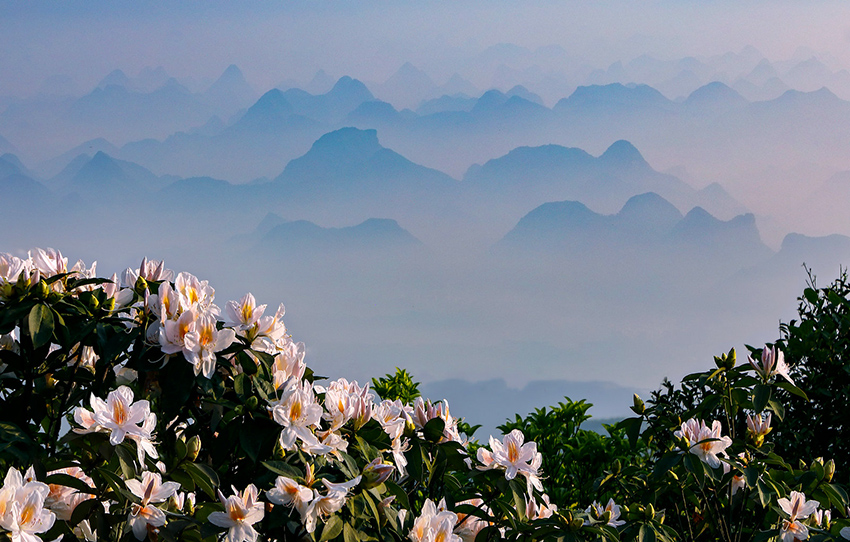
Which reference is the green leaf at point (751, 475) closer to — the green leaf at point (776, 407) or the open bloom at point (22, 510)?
the green leaf at point (776, 407)

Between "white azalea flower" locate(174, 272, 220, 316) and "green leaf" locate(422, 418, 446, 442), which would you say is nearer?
"white azalea flower" locate(174, 272, 220, 316)

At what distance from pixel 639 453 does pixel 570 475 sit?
46 cm

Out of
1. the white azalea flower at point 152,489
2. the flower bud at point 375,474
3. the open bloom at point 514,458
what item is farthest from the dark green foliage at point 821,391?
the white azalea flower at point 152,489

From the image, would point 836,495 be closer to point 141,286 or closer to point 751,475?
Result: point 751,475

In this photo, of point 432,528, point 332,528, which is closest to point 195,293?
point 332,528

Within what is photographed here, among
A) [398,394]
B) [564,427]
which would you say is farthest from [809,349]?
[398,394]

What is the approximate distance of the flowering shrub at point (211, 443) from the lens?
1624 mm

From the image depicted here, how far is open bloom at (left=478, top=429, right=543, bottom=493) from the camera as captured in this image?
1.99 meters

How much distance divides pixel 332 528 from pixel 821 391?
274 cm

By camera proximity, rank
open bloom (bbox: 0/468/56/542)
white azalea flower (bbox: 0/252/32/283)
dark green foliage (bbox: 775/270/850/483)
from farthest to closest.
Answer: dark green foliage (bbox: 775/270/850/483), white azalea flower (bbox: 0/252/32/283), open bloom (bbox: 0/468/56/542)

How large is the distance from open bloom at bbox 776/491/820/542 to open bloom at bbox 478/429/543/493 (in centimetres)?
80

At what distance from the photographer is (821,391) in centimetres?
344

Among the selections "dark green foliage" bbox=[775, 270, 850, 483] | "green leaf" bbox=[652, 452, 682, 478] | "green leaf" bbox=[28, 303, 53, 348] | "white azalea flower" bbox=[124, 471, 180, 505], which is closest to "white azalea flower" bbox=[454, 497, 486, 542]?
"green leaf" bbox=[652, 452, 682, 478]

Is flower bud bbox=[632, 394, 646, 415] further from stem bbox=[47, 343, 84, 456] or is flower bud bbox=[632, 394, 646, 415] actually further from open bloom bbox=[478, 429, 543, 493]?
stem bbox=[47, 343, 84, 456]
